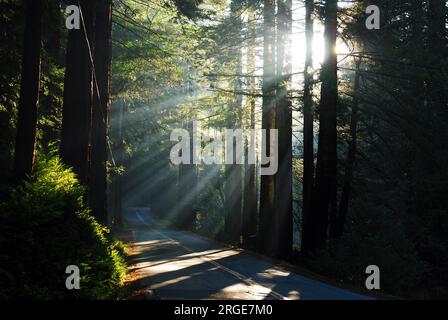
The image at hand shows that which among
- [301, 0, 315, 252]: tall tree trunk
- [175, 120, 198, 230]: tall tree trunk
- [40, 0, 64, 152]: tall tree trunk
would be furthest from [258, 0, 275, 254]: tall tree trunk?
[175, 120, 198, 230]: tall tree trunk

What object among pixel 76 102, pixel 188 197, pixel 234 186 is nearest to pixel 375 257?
pixel 76 102

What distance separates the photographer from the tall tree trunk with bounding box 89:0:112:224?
757 inches

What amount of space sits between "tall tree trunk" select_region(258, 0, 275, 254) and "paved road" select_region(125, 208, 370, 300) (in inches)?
58.8

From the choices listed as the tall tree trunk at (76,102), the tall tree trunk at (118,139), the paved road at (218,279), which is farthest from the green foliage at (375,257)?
the tall tree trunk at (118,139)

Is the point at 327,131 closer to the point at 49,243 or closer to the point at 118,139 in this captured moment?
the point at 49,243

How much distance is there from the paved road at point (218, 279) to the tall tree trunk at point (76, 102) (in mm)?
3906

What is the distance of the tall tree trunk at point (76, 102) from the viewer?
14891 mm

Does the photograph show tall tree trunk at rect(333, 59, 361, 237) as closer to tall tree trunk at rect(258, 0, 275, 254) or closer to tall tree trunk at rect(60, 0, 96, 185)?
tall tree trunk at rect(258, 0, 275, 254)

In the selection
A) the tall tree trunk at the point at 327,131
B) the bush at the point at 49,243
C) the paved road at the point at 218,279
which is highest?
the tall tree trunk at the point at 327,131

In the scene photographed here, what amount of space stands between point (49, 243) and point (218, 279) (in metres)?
5.97

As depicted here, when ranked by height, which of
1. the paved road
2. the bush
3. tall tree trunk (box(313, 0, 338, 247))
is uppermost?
tall tree trunk (box(313, 0, 338, 247))

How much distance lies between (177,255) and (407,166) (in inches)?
413

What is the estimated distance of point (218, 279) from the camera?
14.7 meters

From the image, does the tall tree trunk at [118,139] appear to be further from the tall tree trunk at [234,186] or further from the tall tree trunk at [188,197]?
the tall tree trunk at [234,186]
